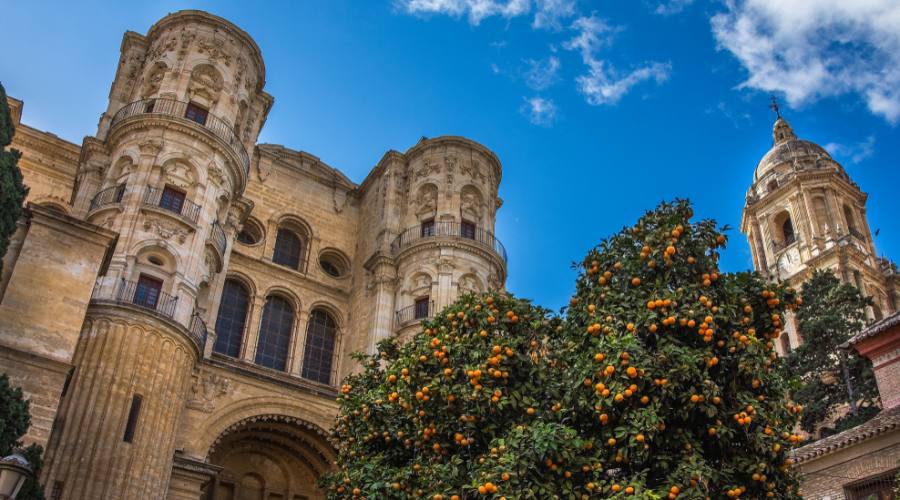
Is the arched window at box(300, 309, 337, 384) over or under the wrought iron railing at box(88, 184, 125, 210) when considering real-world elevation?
under

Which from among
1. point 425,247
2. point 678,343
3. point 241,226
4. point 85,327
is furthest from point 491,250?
point 678,343

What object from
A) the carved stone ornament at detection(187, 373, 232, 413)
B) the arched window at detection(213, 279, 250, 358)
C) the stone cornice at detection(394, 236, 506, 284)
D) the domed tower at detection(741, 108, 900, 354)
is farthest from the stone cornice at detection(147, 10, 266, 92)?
the domed tower at detection(741, 108, 900, 354)

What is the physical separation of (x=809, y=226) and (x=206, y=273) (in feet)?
98.5

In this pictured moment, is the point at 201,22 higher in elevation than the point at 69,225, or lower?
higher

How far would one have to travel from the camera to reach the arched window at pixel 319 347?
26703mm

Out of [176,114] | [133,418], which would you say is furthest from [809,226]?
[133,418]

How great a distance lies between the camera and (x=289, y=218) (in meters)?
29.3

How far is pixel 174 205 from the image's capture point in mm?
22797

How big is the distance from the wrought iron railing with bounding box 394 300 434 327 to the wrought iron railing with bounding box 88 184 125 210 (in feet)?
28.8

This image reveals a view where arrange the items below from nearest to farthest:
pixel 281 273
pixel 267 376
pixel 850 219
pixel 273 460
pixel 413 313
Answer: pixel 267 376 < pixel 273 460 < pixel 413 313 < pixel 281 273 < pixel 850 219

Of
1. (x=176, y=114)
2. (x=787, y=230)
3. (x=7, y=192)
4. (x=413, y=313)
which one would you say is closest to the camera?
(x=7, y=192)

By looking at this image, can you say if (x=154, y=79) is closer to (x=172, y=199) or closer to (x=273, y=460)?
(x=172, y=199)

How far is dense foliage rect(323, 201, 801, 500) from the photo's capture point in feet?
32.9

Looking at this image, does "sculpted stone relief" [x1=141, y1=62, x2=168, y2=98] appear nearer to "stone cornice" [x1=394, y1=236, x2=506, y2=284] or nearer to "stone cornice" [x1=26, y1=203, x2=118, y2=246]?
"stone cornice" [x1=394, y1=236, x2=506, y2=284]
